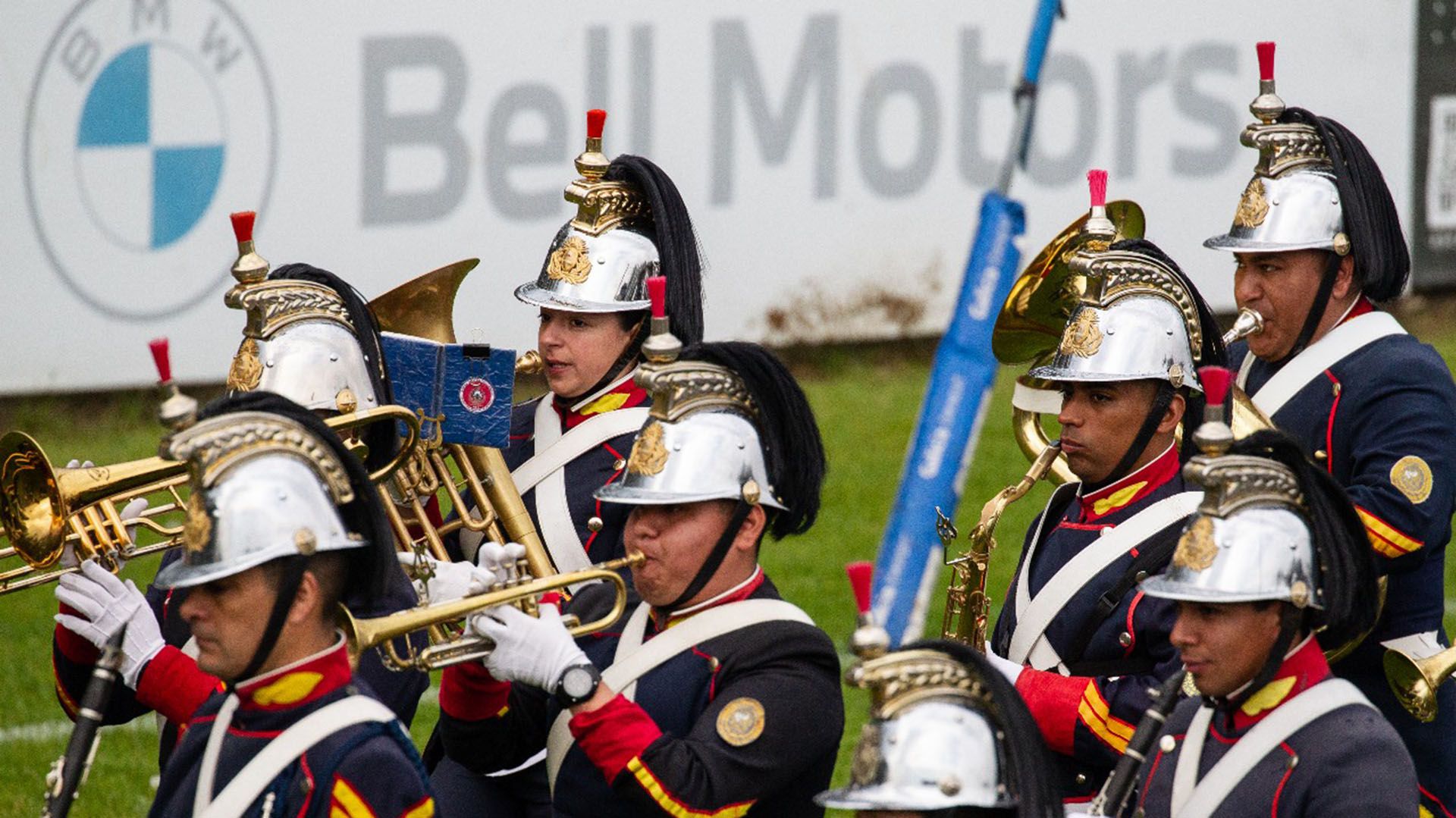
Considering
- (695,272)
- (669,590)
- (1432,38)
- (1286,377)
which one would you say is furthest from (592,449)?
(1432,38)

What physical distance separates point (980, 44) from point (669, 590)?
951 cm

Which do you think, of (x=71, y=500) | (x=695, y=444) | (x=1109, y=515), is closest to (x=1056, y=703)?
(x=1109, y=515)

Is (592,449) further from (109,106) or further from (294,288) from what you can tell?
(109,106)

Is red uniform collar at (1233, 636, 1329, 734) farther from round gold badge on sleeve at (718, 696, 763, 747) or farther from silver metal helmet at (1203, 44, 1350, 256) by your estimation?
silver metal helmet at (1203, 44, 1350, 256)

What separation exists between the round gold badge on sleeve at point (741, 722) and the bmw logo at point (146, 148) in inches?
307

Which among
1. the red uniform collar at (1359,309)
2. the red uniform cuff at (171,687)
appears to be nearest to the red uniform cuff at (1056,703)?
the red uniform collar at (1359,309)

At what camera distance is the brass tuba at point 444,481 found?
5.91 meters

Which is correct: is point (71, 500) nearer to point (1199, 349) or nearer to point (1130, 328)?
point (1130, 328)

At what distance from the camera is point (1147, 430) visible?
18.3ft

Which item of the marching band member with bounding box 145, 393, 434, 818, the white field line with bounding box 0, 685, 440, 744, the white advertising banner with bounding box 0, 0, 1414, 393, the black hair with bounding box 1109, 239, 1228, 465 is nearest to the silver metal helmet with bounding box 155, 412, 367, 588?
the marching band member with bounding box 145, 393, 434, 818

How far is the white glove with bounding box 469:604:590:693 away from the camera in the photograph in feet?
15.5

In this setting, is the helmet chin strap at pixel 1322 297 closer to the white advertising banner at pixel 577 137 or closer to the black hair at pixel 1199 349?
the black hair at pixel 1199 349

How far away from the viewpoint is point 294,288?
5.83m

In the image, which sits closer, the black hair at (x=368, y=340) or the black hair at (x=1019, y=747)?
the black hair at (x=1019, y=747)
